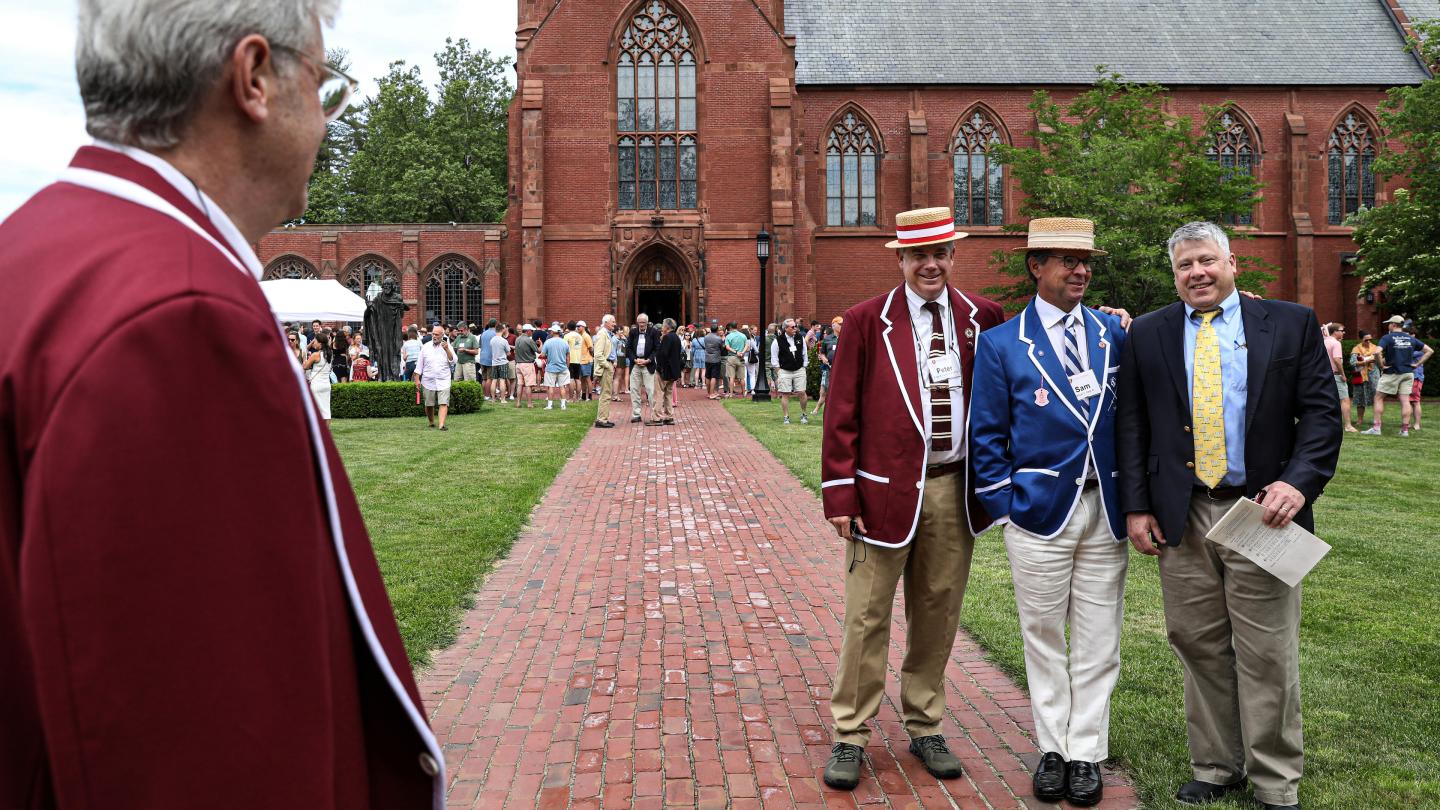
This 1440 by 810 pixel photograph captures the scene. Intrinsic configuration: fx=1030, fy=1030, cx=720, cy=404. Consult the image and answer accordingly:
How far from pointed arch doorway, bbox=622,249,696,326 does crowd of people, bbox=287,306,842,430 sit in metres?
1.53

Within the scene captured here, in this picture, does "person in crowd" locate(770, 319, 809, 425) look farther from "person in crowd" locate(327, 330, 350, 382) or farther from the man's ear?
the man's ear

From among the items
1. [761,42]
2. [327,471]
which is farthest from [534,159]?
[327,471]

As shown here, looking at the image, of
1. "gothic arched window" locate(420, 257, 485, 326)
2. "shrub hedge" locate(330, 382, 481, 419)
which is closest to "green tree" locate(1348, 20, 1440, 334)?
"shrub hedge" locate(330, 382, 481, 419)

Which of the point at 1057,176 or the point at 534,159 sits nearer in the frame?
the point at 1057,176

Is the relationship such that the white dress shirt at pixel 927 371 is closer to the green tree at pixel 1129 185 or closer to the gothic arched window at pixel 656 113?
the green tree at pixel 1129 185

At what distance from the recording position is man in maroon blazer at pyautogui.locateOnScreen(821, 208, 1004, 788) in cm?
397

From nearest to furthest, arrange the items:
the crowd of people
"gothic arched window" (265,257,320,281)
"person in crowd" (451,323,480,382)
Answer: the crowd of people
"person in crowd" (451,323,480,382)
"gothic arched window" (265,257,320,281)

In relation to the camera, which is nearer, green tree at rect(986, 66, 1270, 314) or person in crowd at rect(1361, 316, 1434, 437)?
person in crowd at rect(1361, 316, 1434, 437)

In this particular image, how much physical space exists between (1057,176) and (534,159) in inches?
596

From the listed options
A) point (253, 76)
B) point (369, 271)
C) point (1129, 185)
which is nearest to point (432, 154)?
point (369, 271)

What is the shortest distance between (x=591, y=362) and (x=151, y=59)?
23.4 meters

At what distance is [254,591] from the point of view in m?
1.04

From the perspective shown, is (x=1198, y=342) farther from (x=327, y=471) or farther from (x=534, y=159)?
(x=534, y=159)

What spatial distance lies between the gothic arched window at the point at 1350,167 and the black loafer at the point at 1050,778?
42435 mm
